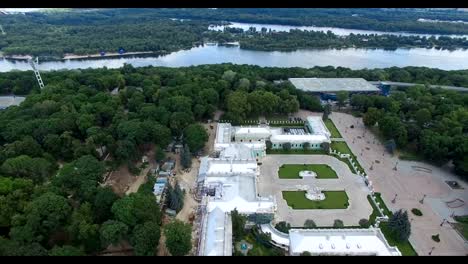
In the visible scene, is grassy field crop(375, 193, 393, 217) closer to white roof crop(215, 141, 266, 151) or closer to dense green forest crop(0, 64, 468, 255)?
dense green forest crop(0, 64, 468, 255)

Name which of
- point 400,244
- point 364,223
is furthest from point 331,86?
point 400,244

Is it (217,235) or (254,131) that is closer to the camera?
(217,235)

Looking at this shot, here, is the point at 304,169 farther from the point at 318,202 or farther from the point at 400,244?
the point at 400,244

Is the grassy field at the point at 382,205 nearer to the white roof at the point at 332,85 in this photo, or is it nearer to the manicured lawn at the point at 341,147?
the manicured lawn at the point at 341,147

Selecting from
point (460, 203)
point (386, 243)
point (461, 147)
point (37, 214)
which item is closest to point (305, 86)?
point (461, 147)

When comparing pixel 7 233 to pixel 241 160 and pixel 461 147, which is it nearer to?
pixel 241 160

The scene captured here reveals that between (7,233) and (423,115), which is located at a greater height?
(423,115)
